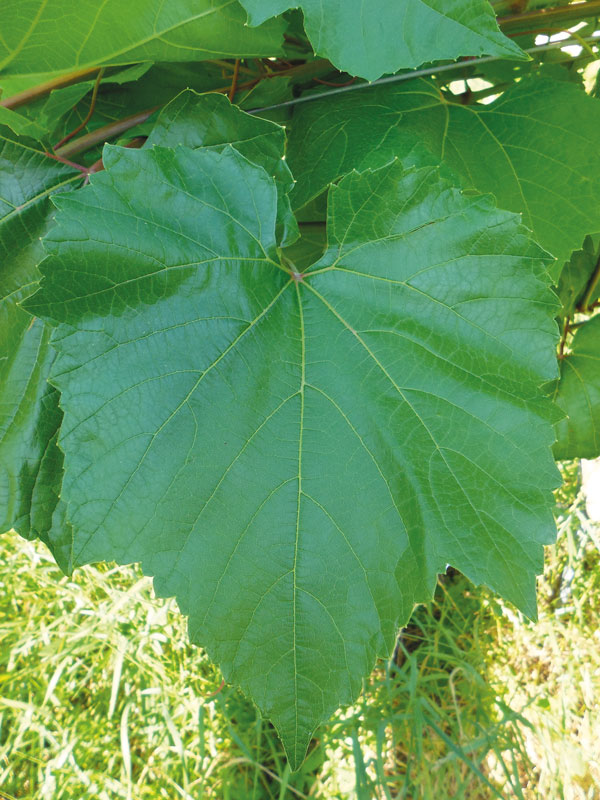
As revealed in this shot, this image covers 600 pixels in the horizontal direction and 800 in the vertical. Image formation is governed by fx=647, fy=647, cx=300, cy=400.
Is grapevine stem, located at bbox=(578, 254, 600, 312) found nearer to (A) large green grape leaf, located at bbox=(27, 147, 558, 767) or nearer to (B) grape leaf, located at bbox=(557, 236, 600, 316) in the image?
(B) grape leaf, located at bbox=(557, 236, 600, 316)

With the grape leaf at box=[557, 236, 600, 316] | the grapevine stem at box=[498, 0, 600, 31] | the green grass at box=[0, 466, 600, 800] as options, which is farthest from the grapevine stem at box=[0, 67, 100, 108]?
the green grass at box=[0, 466, 600, 800]

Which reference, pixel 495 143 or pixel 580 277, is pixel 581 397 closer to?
pixel 580 277

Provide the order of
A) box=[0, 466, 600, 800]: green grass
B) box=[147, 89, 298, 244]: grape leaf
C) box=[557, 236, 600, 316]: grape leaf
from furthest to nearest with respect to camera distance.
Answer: box=[0, 466, 600, 800]: green grass → box=[557, 236, 600, 316]: grape leaf → box=[147, 89, 298, 244]: grape leaf

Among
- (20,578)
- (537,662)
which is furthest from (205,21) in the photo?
(537,662)

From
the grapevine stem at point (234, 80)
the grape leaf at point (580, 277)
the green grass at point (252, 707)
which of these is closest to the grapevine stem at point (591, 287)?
the grape leaf at point (580, 277)

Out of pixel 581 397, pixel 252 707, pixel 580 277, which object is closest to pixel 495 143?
pixel 580 277

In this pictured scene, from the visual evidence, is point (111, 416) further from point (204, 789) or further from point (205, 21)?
point (204, 789)

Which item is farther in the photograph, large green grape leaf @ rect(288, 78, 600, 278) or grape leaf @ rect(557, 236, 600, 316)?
grape leaf @ rect(557, 236, 600, 316)
